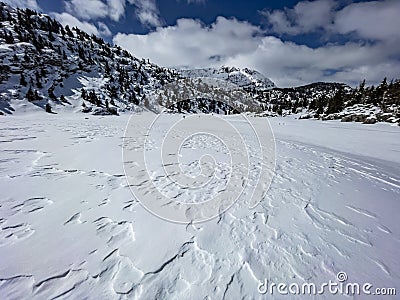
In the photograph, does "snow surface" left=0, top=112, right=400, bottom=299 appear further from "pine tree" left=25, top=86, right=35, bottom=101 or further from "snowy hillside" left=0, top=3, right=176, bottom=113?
"pine tree" left=25, top=86, right=35, bottom=101

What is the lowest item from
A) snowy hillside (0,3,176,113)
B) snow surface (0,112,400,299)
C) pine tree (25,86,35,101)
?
snow surface (0,112,400,299)

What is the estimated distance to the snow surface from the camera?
222cm

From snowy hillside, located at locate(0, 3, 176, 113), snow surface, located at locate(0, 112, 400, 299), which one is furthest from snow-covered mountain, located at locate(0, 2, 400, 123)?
snow surface, located at locate(0, 112, 400, 299)

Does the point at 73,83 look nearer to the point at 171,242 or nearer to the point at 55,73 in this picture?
the point at 55,73

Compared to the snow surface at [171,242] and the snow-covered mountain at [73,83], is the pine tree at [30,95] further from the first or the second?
the snow surface at [171,242]

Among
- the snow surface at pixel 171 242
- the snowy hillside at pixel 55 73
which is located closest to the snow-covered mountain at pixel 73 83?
the snowy hillside at pixel 55 73

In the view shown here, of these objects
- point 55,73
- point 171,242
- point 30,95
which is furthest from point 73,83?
point 171,242

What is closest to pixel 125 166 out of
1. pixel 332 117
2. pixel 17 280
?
pixel 17 280

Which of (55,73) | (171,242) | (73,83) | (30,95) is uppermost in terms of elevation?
(55,73)

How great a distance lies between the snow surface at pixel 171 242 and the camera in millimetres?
2225

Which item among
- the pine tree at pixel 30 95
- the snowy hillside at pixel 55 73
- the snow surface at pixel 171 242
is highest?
the snowy hillside at pixel 55 73

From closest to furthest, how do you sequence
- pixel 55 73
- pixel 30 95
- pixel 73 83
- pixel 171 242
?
pixel 171 242, pixel 30 95, pixel 73 83, pixel 55 73

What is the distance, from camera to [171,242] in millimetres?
2982

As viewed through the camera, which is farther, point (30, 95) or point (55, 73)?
point (55, 73)
